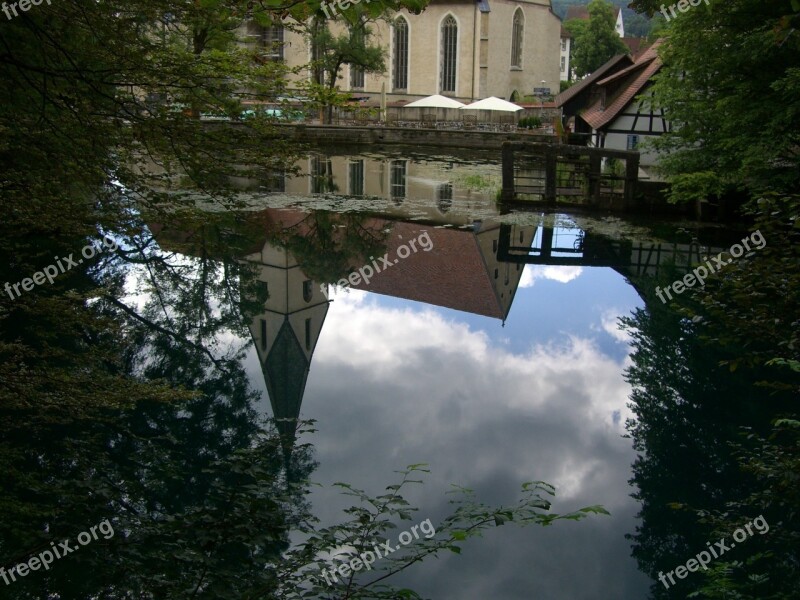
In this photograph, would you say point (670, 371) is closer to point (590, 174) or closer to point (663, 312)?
point (663, 312)

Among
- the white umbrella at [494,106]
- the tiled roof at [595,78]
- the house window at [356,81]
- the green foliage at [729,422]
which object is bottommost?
the green foliage at [729,422]

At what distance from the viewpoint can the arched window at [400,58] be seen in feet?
206

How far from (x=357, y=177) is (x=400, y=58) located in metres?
33.8

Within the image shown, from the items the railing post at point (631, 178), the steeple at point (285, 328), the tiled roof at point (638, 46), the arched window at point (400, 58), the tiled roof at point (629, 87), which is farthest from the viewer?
the arched window at point (400, 58)

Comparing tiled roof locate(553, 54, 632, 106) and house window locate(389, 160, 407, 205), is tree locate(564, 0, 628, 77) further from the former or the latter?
house window locate(389, 160, 407, 205)

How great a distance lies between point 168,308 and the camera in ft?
46.0

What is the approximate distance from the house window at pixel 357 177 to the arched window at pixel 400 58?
90.8ft

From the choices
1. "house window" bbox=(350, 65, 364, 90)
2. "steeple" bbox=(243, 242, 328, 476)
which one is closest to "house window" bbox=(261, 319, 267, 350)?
"steeple" bbox=(243, 242, 328, 476)

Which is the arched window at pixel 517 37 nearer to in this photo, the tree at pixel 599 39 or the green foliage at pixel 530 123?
the tree at pixel 599 39

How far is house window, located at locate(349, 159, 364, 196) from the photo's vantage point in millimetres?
28469

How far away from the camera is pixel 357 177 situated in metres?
32.2

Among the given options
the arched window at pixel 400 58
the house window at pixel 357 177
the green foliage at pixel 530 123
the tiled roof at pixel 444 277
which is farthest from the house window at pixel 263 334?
the arched window at pixel 400 58

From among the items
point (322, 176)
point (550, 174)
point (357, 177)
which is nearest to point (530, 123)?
point (357, 177)

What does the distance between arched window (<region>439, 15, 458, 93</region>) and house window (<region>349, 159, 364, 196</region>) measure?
2686 cm
